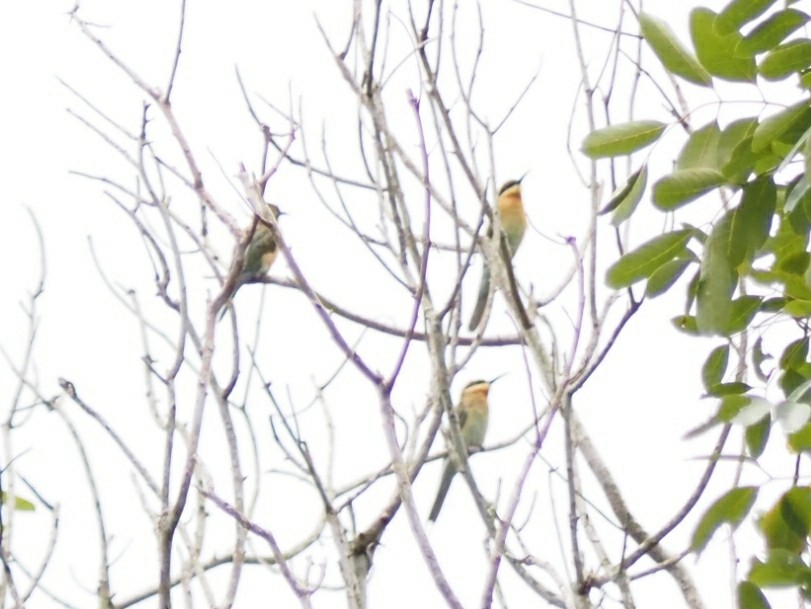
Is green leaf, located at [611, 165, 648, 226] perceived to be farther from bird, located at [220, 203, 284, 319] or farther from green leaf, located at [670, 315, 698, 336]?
bird, located at [220, 203, 284, 319]

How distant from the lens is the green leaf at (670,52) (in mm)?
1652

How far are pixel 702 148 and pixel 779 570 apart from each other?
64 cm

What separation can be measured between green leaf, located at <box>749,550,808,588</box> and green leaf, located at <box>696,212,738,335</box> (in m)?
0.34

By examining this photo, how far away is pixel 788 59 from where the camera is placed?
4.99 feet

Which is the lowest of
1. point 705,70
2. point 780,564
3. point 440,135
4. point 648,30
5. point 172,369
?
point 780,564

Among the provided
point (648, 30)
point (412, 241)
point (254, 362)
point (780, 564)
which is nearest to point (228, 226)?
point (254, 362)

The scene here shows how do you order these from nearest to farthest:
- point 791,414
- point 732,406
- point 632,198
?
point 791,414 < point 732,406 < point 632,198

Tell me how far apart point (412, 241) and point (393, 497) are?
76cm

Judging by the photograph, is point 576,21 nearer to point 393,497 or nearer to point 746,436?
point 393,497

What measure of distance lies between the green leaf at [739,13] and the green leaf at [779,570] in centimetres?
71

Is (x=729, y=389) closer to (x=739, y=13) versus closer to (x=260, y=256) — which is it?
(x=739, y=13)

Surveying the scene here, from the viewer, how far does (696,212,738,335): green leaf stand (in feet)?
5.24

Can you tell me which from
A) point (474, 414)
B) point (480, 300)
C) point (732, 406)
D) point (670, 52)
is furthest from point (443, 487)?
point (732, 406)

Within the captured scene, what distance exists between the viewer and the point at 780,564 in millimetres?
1453
